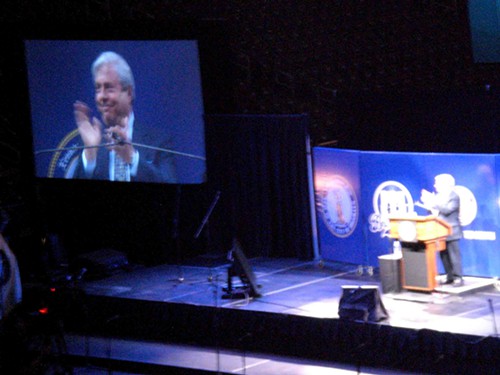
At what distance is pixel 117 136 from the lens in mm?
14719

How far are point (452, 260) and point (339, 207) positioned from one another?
1.98 m

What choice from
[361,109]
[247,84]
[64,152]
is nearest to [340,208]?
[361,109]

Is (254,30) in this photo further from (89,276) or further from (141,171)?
(89,276)

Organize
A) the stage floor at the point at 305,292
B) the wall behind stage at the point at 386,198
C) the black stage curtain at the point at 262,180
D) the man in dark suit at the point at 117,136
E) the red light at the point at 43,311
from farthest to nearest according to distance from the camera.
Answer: the man in dark suit at the point at 117,136, the black stage curtain at the point at 262,180, the wall behind stage at the point at 386,198, the stage floor at the point at 305,292, the red light at the point at 43,311

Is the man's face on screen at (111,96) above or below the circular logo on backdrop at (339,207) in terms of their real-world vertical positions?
above

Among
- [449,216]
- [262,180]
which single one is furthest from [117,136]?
[449,216]

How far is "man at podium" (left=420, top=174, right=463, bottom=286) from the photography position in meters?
11.3

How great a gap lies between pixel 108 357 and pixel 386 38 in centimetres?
539

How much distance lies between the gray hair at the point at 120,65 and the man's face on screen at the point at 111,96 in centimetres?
5

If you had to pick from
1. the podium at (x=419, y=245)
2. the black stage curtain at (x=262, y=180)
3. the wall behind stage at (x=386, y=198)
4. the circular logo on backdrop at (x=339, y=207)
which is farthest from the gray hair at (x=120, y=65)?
the podium at (x=419, y=245)

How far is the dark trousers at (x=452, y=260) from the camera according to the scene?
11391 mm

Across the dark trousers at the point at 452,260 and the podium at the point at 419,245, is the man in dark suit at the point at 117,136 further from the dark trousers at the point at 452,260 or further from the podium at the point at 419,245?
the dark trousers at the point at 452,260

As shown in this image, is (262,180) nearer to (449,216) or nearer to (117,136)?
(117,136)

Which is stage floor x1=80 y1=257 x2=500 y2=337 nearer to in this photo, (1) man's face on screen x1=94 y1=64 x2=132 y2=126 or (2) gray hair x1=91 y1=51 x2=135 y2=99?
(1) man's face on screen x1=94 y1=64 x2=132 y2=126
